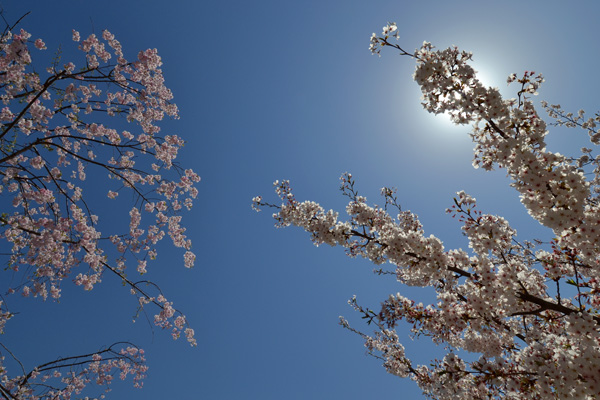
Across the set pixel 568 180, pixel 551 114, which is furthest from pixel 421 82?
pixel 551 114

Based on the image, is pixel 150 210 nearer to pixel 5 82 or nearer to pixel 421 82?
pixel 5 82

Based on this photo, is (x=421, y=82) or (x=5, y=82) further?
(x=5, y=82)

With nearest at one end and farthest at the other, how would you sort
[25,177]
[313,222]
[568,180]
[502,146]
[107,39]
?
1. [568,180]
2. [502,146]
3. [313,222]
4. [25,177]
5. [107,39]

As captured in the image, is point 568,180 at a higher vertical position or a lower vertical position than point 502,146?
lower

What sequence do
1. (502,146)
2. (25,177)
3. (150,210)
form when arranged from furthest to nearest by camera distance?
(150,210), (25,177), (502,146)

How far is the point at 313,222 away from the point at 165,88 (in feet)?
22.7

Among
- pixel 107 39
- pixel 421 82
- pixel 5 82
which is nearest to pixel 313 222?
pixel 421 82

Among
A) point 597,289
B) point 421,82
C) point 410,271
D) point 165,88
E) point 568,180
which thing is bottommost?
point 597,289

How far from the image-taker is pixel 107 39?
8.75m

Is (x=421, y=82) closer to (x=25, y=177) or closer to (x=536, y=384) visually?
(x=536, y=384)

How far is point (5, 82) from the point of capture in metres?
6.37

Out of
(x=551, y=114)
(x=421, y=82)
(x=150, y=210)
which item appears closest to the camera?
(x=421, y=82)

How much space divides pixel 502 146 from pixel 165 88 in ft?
30.6

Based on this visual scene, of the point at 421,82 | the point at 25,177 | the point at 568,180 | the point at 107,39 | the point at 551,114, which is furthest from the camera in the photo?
the point at 551,114
